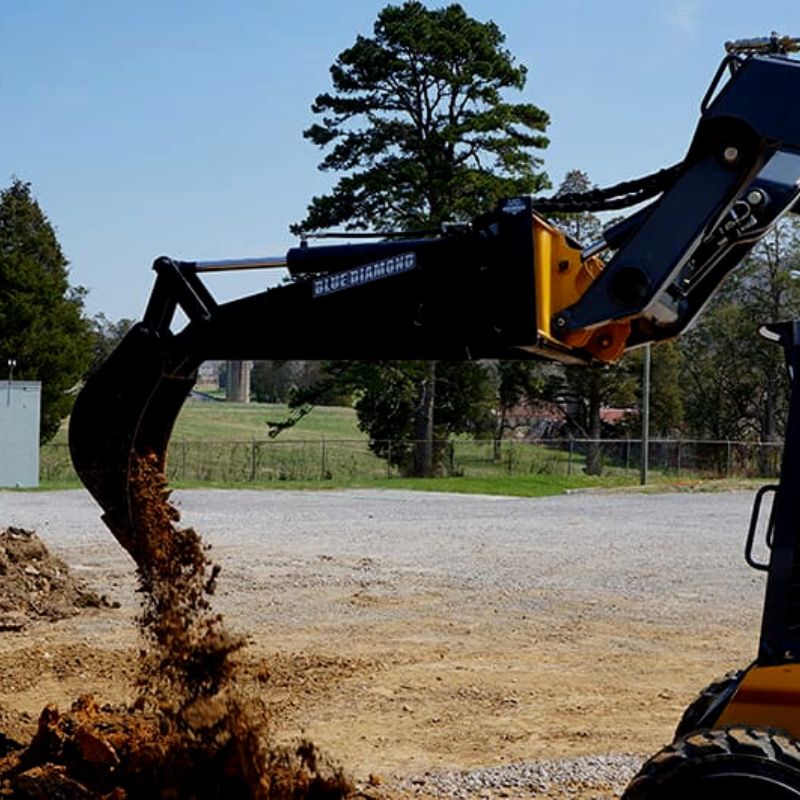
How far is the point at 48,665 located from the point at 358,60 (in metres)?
34.2

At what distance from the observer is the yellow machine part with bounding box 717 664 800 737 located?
462 centimetres

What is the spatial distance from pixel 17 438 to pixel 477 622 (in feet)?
77.6

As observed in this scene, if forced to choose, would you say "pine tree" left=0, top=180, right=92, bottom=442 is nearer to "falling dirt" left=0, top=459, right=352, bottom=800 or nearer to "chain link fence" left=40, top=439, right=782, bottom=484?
"chain link fence" left=40, top=439, right=782, bottom=484

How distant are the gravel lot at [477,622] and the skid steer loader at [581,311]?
2469mm

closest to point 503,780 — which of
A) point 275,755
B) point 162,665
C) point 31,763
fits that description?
point 275,755

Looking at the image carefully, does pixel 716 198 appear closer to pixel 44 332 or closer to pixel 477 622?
pixel 477 622

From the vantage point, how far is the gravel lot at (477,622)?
8289mm

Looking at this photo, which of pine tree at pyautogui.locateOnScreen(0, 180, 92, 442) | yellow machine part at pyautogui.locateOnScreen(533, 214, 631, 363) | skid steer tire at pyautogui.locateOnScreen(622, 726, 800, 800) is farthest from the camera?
pine tree at pyautogui.locateOnScreen(0, 180, 92, 442)

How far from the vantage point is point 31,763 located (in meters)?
6.83

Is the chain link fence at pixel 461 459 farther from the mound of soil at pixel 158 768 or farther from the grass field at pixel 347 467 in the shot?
the mound of soil at pixel 158 768

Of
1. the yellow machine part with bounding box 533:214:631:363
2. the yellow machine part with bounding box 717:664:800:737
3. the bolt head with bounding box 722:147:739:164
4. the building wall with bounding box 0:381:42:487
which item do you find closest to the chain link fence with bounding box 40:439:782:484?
the building wall with bounding box 0:381:42:487

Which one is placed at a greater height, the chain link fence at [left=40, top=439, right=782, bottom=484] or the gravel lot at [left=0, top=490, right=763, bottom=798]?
the chain link fence at [left=40, top=439, right=782, bottom=484]

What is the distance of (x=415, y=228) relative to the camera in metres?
33.6

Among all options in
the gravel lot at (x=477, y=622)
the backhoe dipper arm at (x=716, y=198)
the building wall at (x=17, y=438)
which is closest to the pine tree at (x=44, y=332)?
the building wall at (x=17, y=438)
